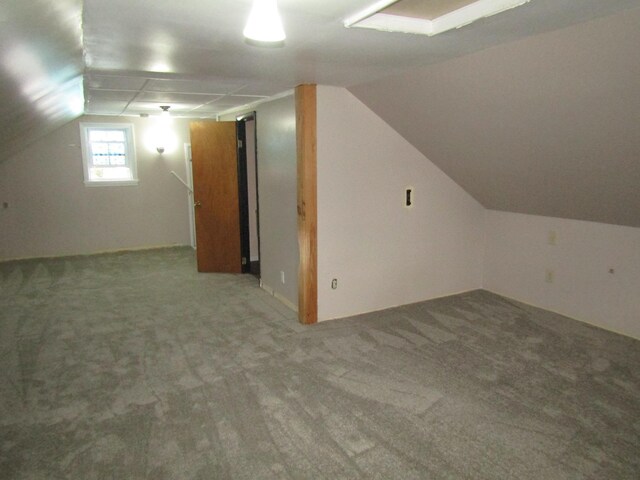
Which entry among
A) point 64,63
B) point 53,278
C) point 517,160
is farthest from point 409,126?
point 53,278

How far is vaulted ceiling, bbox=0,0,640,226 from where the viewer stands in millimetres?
1849

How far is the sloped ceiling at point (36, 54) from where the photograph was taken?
4.86 ft

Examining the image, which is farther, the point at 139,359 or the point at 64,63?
the point at 139,359

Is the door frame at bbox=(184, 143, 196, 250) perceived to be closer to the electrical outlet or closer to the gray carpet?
the gray carpet

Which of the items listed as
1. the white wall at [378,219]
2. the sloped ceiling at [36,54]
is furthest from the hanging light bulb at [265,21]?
the white wall at [378,219]

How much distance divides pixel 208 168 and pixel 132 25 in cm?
375

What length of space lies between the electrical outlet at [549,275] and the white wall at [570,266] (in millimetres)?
20

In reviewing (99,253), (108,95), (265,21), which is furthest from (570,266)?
(99,253)

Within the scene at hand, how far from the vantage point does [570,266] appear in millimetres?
4102

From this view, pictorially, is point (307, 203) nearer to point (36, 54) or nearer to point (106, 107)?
point (36, 54)

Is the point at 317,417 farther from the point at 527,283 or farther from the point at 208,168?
the point at 208,168

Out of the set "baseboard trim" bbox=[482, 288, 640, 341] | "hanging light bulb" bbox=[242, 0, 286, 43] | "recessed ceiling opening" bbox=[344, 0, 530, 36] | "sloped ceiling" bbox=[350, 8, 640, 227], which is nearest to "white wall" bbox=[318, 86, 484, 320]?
"sloped ceiling" bbox=[350, 8, 640, 227]

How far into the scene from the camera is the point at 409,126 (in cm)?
391

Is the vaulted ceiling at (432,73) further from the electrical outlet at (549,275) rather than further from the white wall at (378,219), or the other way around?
the electrical outlet at (549,275)
